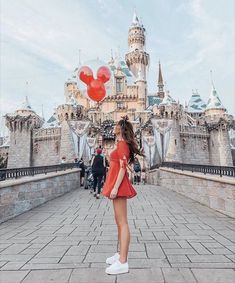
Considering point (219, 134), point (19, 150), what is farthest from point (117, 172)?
point (219, 134)

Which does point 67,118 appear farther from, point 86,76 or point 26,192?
point 26,192

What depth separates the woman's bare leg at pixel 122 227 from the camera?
307cm

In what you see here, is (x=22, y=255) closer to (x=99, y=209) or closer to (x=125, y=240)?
(x=125, y=240)

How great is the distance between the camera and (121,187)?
3143 millimetres

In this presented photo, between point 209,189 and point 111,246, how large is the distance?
4790 mm

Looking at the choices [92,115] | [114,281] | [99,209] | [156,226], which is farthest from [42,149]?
[114,281]

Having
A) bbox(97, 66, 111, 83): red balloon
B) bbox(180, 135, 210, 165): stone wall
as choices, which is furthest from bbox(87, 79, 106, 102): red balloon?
bbox(180, 135, 210, 165): stone wall

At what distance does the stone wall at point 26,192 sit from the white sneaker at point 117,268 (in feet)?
13.4

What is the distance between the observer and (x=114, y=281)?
2828mm

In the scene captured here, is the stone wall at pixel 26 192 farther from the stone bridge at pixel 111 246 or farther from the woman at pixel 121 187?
the woman at pixel 121 187

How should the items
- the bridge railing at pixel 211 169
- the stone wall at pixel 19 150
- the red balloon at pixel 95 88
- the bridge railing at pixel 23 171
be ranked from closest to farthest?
1. the bridge railing at pixel 23 171
2. the bridge railing at pixel 211 169
3. the red balloon at pixel 95 88
4. the stone wall at pixel 19 150

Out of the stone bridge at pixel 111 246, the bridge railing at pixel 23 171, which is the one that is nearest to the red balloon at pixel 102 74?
the bridge railing at pixel 23 171

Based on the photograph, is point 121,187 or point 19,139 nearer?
point 121,187

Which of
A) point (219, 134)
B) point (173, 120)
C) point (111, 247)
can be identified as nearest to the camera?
point (111, 247)
